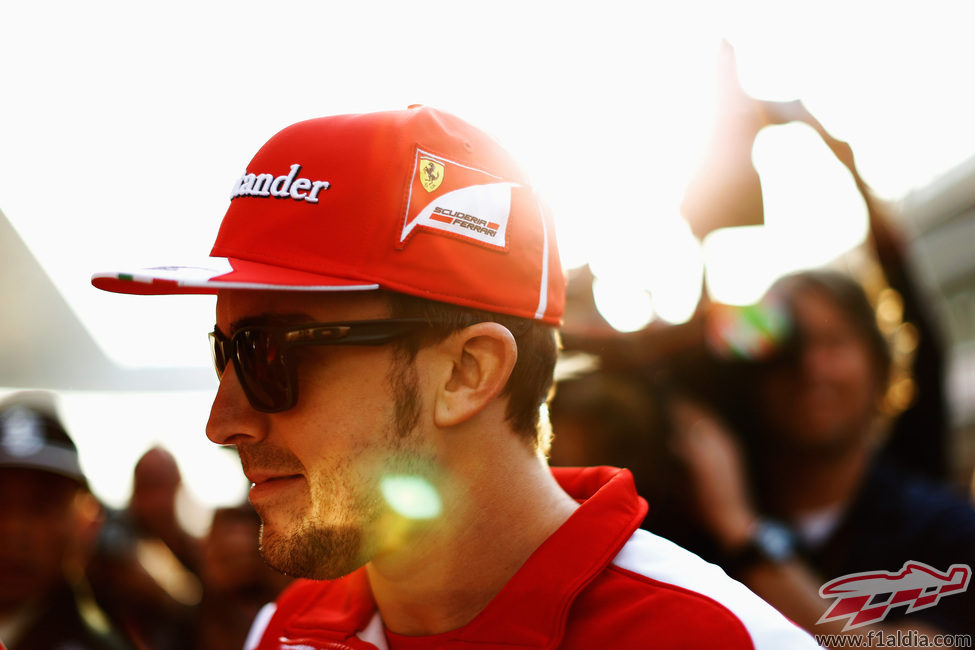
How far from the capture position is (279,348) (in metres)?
1.61

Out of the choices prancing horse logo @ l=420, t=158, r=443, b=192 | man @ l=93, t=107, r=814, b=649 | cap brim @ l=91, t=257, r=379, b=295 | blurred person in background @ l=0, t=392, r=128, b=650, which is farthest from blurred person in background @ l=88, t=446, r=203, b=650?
prancing horse logo @ l=420, t=158, r=443, b=192

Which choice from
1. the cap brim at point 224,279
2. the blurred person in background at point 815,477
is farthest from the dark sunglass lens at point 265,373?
the blurred person in background at point 815,477

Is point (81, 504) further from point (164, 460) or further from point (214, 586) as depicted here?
point (164, 460)

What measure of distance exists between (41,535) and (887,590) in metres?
2.81

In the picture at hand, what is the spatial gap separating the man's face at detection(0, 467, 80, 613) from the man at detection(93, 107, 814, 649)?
154 cm

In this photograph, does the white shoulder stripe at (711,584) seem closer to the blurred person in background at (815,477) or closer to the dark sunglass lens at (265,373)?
the blurred person in background at (815,477)

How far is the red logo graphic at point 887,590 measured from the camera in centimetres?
193

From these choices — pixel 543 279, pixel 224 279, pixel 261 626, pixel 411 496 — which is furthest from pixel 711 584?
pixel 261 626

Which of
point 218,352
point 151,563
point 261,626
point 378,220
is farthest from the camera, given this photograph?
point 151,563

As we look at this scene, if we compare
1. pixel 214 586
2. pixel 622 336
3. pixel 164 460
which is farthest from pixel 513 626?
pixel 164 460

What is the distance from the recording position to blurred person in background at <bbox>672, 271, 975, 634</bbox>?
2.20 m

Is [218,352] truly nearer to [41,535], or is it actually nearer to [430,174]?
[430,174]

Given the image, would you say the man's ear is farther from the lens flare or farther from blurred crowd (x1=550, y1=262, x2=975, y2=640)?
blurred crowd (x1=550, y1=262, x2=975, y2=640)

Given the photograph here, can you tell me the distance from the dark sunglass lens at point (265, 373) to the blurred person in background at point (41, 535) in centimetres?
159
